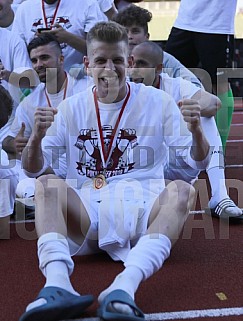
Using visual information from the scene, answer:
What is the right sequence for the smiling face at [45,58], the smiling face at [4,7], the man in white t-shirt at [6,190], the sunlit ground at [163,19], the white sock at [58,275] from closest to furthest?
the white sock at [58,275] < the man in white t-shirt at [6,190] < the smiling face at [45,58] < the smiling face at [4,7] < the sunlit ground at [163,19]

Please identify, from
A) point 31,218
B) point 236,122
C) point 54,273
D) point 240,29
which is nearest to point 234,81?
point 236,122

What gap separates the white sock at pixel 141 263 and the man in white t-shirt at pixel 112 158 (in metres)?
0.05

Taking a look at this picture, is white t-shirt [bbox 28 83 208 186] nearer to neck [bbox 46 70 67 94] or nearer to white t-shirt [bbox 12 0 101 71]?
neck [bbox 46 70 67 94]

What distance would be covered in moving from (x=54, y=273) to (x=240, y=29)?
19.3 m

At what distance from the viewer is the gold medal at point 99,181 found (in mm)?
3174

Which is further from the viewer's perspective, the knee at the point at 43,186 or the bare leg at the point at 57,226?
the knee at the point at 43,186

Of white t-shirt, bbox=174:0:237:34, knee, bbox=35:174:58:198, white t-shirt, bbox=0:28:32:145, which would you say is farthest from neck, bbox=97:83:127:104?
white t-shirt, bbox=174:0:237:34

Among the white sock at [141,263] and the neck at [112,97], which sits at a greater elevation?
the neck at [112,97]

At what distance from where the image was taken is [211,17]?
5273mm

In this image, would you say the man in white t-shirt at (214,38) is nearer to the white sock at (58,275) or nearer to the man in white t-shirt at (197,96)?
the man in white t-shirt at (197,96)

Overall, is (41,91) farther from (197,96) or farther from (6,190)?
(197,96)

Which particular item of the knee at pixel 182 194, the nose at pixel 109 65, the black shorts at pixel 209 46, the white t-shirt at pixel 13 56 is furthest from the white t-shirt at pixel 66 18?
the knee at pixel 182 194

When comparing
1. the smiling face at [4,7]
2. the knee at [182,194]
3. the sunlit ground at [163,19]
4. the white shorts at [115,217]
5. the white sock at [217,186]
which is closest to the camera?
the knee at [182,194]

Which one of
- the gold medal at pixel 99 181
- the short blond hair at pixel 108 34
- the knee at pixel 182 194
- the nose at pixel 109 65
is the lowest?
the gold medal at pixel 99 181
